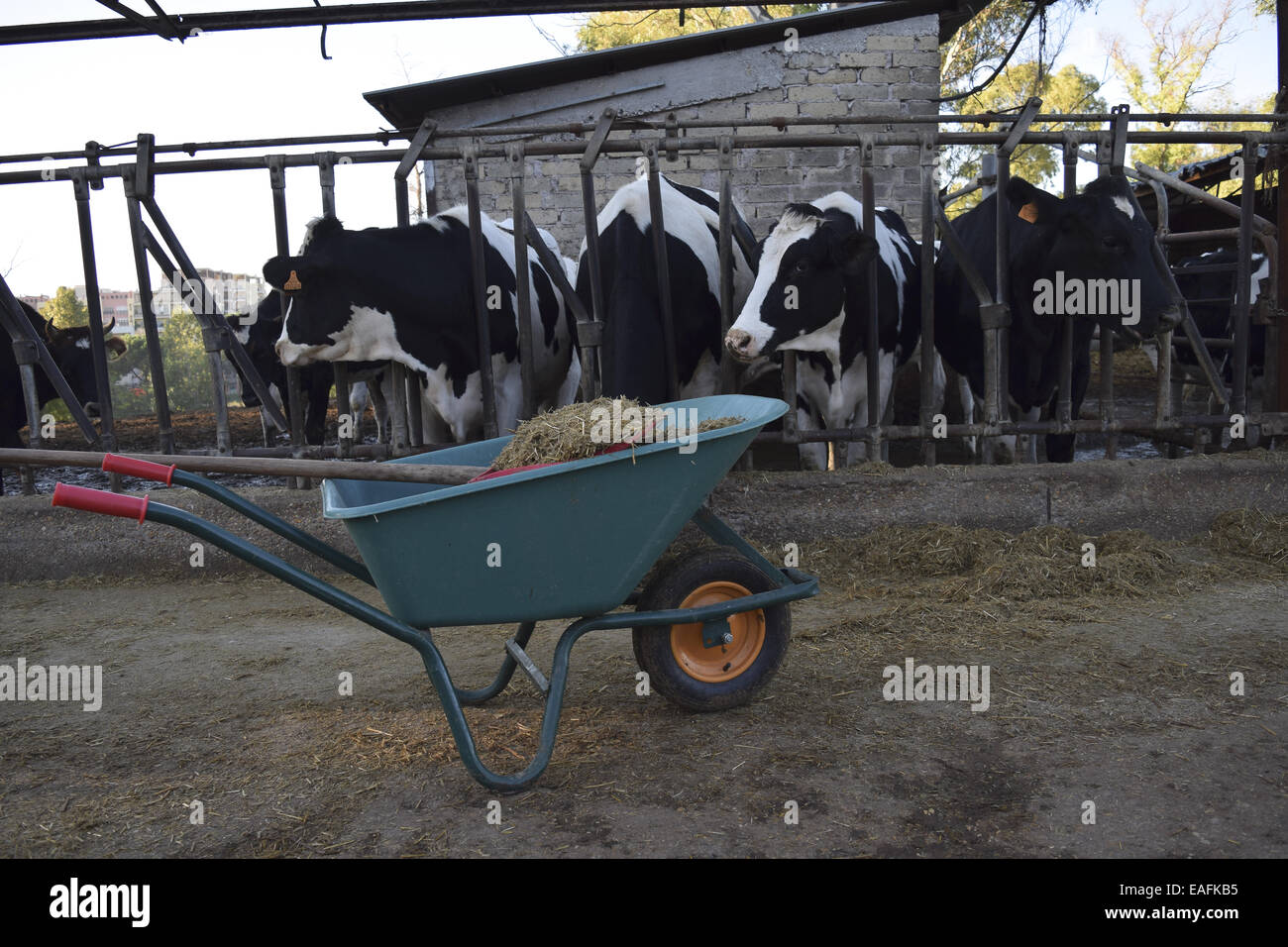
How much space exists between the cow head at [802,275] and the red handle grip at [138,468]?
124 inches

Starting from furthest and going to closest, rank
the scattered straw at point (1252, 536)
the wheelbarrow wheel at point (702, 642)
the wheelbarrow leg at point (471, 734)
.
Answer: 1. the scattered straw at point (1252, 536)
2. the wheelbarrow wheel at point (702, 642)
3. the wheelbarrow leg at point (471, 734)

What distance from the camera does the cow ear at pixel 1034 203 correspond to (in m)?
5.50

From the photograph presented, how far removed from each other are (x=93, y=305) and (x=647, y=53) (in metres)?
5.66

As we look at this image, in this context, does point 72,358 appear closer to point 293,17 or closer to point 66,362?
point 66,362

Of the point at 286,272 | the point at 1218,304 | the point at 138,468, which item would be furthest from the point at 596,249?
the point at 1218,304

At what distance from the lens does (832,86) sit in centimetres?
930

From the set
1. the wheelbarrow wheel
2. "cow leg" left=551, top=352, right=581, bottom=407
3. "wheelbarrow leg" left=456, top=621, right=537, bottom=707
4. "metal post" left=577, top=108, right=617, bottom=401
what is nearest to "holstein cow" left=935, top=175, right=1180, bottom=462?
"metal post" left=577, top=108, right=617, bottom=401

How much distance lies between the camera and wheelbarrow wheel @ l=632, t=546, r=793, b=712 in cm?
296

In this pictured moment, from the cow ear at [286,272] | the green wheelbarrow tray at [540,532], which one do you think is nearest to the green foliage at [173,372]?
the cow ear at [286,272]

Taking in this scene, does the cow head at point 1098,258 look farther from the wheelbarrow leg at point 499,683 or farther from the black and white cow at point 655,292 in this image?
the wheelbarrow leg at point 499,683

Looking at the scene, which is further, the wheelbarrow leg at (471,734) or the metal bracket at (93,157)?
the metal bracket at (93,157)

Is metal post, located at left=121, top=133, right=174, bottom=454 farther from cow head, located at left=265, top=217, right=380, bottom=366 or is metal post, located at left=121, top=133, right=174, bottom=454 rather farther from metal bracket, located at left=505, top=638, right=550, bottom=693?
metal bracket, located at left=505, top=638, right=550, bottom=693

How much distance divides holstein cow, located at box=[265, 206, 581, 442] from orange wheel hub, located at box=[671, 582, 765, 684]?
9.60 ft
